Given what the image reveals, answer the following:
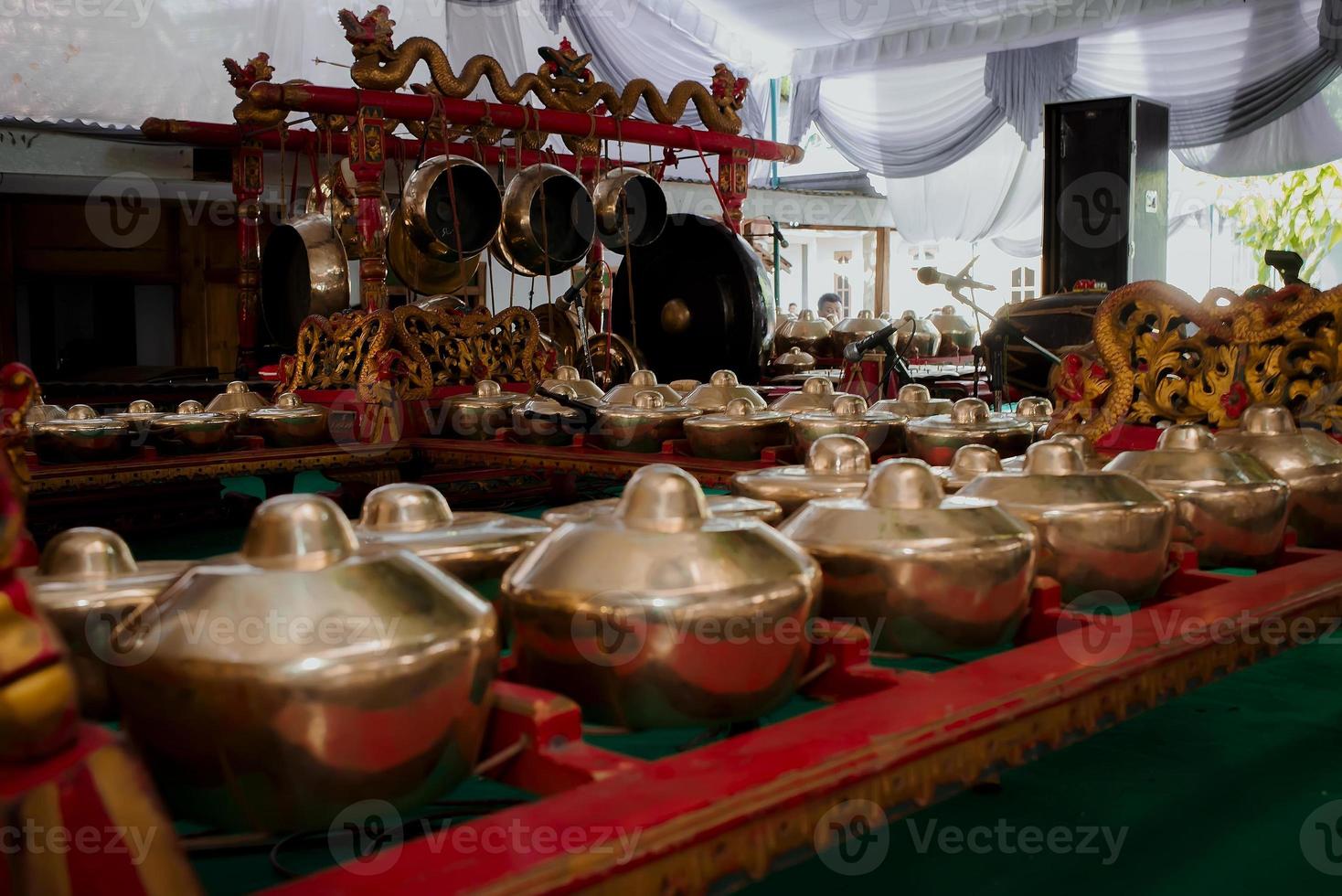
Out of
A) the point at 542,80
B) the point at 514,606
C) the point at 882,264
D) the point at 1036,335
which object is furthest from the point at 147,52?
the point at 882,264

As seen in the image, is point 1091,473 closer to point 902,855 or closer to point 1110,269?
point 902,855

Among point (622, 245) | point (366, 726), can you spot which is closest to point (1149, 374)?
point (366, 726)

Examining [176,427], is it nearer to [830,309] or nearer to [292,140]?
[292,140]

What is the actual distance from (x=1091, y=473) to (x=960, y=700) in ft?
1.14

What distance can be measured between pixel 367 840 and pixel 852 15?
632cm

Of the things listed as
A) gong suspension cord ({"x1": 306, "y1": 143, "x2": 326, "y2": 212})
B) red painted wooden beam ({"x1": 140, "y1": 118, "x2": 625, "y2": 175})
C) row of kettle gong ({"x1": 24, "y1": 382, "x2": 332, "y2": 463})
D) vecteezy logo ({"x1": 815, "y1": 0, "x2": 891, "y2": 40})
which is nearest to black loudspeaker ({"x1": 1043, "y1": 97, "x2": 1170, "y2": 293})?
vecteezy logo ({"x1": 815, "y1": 0, "x2": 891, "y2": 40})

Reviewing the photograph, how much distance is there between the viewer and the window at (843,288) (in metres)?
9.13

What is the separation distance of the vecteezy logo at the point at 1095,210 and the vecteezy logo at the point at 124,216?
3.80 metres

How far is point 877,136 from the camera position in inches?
267

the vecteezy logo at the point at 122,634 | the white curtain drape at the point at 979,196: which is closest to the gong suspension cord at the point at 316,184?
the vecteezy logo at the point at 122,634

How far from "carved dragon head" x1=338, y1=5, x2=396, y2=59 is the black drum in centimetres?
193

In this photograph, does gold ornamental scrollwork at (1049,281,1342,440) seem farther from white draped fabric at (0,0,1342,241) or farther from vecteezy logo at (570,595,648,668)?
white draped fabric at (0,0,1342,241)

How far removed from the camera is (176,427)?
6.56ft

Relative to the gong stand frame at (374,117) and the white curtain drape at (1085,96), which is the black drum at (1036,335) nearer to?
the gong stand frame at (374,117)
